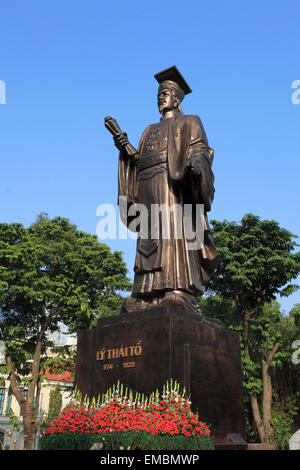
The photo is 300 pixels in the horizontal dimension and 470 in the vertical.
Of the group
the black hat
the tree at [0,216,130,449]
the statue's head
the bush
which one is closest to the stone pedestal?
the bush

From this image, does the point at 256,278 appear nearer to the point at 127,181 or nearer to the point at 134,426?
the point at 127,181

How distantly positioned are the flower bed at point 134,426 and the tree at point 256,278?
16.5 m

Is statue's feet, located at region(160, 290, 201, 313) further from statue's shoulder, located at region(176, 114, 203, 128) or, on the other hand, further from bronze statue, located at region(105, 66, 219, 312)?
statue's shoulder, located at region(176, 114, 203, 128)

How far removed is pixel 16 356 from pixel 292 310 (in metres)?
17.1

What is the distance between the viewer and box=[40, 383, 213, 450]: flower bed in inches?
189

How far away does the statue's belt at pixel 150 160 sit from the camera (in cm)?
772

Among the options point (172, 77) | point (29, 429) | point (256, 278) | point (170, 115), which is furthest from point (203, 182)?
point (29, 429)

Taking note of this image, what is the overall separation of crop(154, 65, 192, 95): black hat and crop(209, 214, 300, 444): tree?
14248 millimetres

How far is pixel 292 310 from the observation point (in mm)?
28359

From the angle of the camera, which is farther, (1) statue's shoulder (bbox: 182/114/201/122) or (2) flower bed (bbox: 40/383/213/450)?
(1) statue's shoulder (bbox: 182/114/201/122)

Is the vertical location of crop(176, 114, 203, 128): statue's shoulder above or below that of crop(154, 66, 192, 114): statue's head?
below

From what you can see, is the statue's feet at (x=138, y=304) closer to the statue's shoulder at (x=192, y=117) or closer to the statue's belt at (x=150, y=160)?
the statue's belt at (x=150, y=160)

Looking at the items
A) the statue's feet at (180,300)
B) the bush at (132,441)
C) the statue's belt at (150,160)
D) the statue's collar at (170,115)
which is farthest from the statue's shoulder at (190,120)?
the bush at (132,441)
